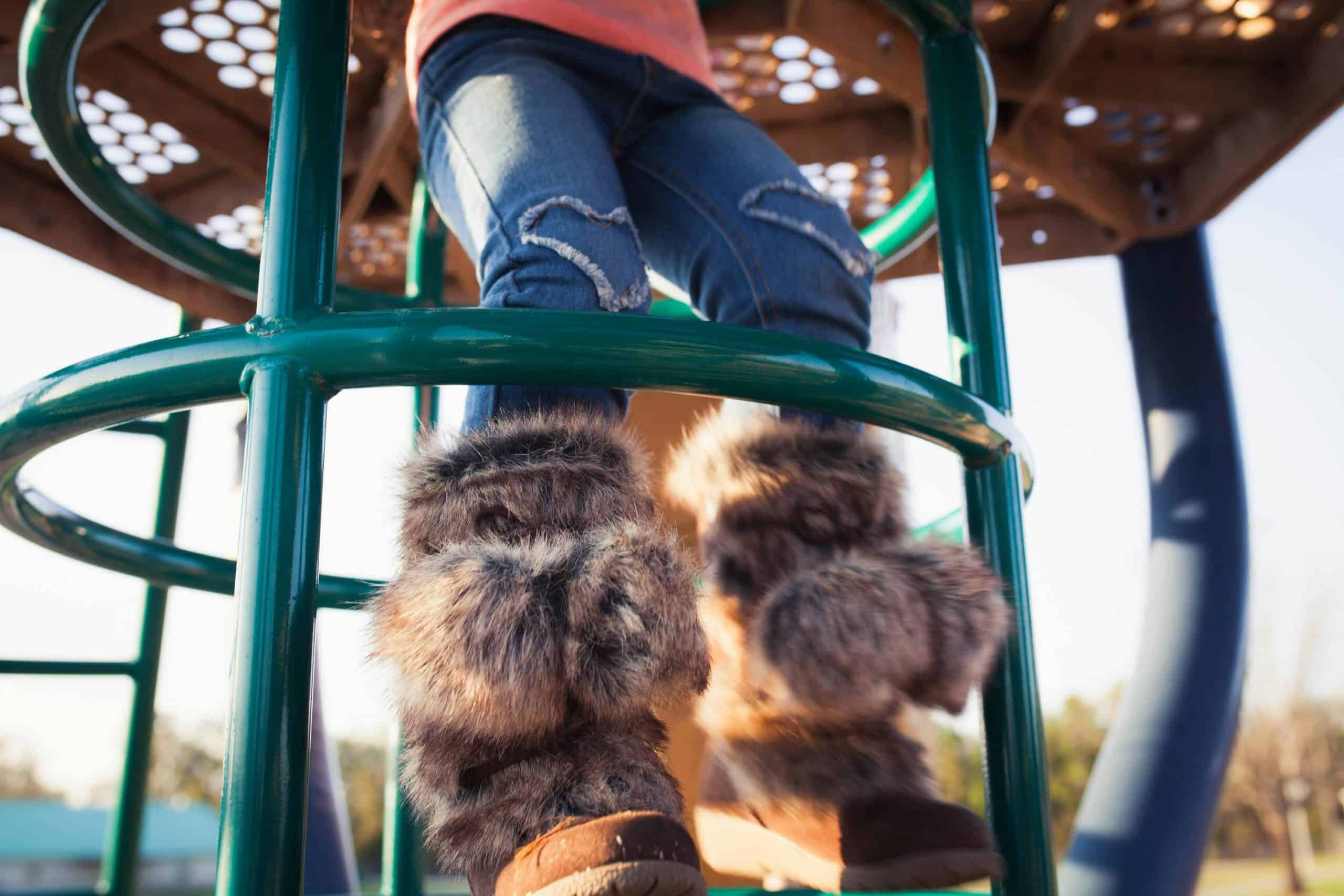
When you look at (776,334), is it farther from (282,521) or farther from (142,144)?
(142,144)

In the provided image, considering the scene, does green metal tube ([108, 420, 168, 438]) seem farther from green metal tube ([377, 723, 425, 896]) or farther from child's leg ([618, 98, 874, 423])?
child's leg ([618, 98, 874, 423])

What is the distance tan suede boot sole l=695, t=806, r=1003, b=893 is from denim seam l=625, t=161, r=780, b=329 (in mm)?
326

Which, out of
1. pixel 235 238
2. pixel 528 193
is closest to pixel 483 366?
pixel 528 193

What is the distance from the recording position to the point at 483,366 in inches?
17.9

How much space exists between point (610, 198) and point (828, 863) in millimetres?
409

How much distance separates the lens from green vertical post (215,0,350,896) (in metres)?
0.41

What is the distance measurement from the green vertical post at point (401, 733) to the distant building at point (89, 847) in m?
15.4

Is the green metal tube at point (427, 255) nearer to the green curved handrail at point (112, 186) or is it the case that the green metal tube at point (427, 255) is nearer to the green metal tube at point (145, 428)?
the green curved handrail at point (112, 186)

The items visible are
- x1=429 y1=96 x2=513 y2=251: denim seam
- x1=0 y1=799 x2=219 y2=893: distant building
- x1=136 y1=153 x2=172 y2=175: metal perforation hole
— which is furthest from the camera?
x1=0 y1=799 x2=219 y2=893: distant building

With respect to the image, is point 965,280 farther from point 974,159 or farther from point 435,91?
point 435,91

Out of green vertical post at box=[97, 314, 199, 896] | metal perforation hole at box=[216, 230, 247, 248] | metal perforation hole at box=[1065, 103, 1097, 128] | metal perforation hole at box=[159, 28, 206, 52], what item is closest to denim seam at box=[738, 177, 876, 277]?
green vertical post at box=[97, 314, 199, 896]

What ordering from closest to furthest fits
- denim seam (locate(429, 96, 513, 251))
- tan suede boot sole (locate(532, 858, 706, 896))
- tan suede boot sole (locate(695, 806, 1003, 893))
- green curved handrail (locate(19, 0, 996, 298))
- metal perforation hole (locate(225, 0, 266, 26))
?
tan suede boot sole (locate(532, 858, 706, 896)) → tan suede boot sole (locate(695, 806, 1003, 893)) → denim seam (locate(429, 96, 513, 251)) → green curved handrail (locate(19, 0, 996, 298)) → metal perforation hole (locate(225, 0, 266, 26))

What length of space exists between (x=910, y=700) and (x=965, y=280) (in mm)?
315

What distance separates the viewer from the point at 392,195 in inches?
75.6
